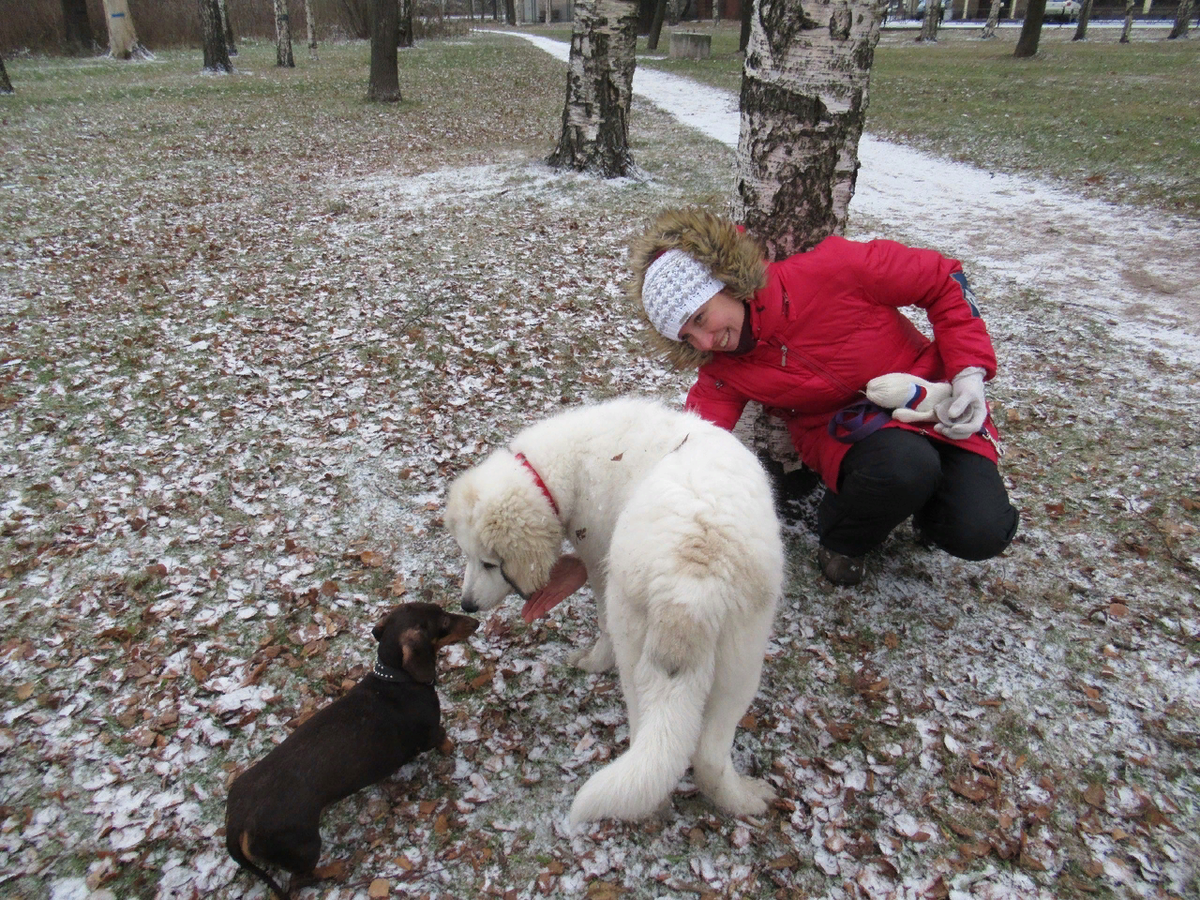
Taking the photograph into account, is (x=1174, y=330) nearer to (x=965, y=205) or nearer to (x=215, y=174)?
(x=965, y=205)

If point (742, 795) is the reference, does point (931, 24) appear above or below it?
above

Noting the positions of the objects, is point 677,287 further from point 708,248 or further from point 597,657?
point 597,657

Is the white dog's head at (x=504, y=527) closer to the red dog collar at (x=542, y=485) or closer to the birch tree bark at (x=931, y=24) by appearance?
the red dog collar at (x=542, y=485)

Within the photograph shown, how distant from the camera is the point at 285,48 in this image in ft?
79.2

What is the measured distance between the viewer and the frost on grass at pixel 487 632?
8.40ft

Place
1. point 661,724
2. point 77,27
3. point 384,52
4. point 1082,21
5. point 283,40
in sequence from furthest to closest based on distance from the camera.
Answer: point 1082,21 < point 77,27 < point 283,40 < point 384,52 < point 661,724

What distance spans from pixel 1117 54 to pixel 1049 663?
29898mm

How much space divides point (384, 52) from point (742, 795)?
18.7 metres

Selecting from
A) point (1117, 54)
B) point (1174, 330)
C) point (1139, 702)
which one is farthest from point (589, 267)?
point (1117, 54)

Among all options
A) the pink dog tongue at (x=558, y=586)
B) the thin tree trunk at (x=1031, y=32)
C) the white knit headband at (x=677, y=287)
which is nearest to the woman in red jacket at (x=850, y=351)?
the white knit headband at (x=677, y=287)

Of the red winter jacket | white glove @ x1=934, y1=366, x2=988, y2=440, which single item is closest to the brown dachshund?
the red winter jacket

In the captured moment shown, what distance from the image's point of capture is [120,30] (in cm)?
2670

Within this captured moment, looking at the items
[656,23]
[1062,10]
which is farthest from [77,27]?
[1062,10]

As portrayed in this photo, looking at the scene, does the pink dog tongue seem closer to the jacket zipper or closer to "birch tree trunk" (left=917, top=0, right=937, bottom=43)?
the jacket zipper
